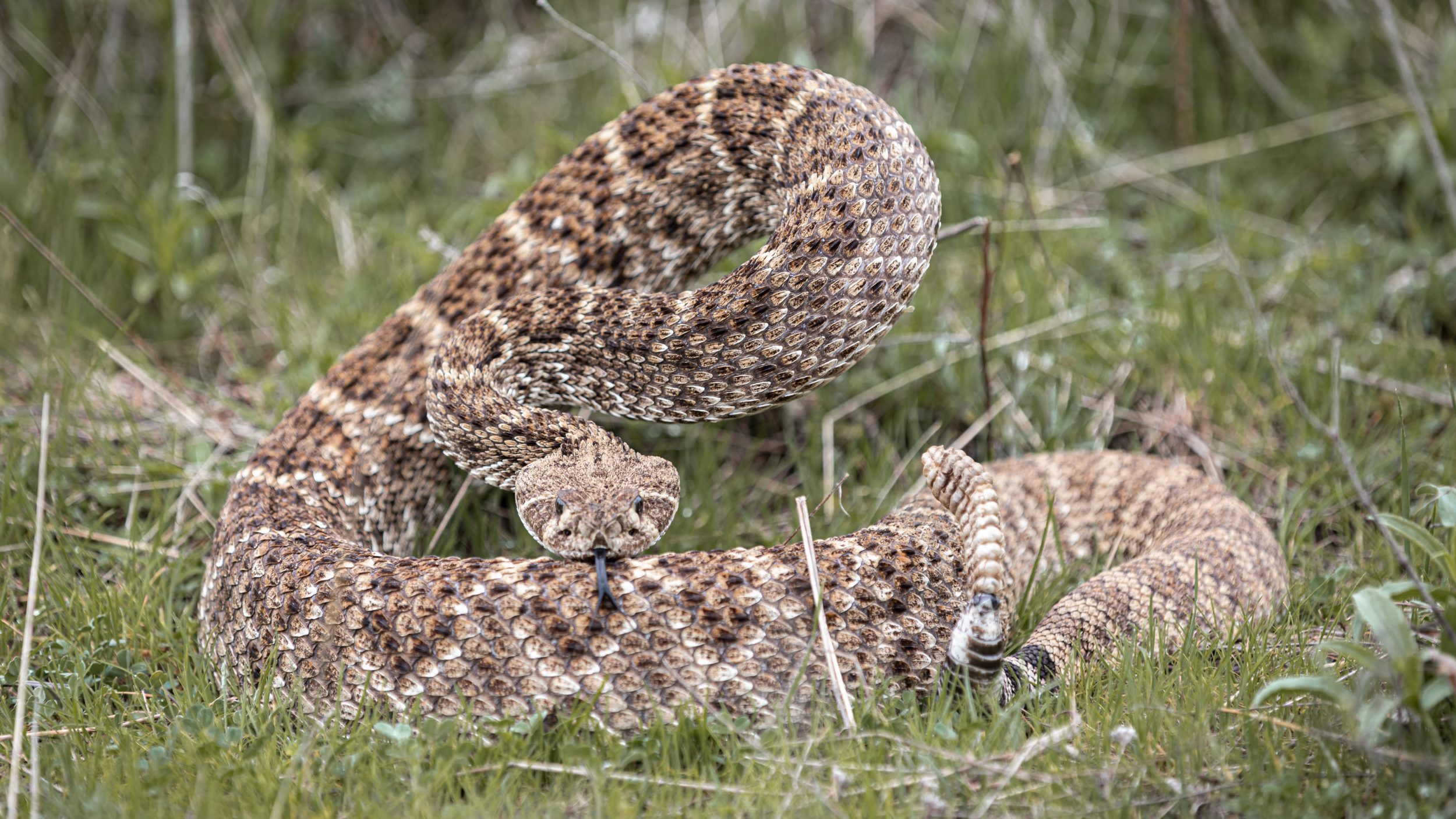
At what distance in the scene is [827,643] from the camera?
12.6 ft

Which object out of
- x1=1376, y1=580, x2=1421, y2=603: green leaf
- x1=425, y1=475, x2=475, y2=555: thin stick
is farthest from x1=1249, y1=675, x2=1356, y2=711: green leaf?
x1=425, y1=475, x2=475, y2=555: thin stick

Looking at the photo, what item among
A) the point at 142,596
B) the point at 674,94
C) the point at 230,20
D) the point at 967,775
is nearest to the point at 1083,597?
the point at 967,775

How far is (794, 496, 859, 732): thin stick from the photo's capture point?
3.75 m

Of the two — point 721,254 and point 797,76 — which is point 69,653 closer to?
point 721,254

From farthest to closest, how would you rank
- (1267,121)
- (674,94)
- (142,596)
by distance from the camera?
(1267,121)
(674,94)
(142,596)

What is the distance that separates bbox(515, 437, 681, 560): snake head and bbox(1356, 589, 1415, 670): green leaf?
2177 mm

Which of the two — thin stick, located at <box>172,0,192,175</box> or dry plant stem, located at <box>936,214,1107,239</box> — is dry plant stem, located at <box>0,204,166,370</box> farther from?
dry plant stem, located at <box>936,214,1107,239</box>

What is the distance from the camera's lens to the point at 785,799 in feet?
11.1

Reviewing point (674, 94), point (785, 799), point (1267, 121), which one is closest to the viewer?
point (785, 799)

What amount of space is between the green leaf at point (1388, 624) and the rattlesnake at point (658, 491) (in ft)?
2.51

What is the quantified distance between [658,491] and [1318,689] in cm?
213

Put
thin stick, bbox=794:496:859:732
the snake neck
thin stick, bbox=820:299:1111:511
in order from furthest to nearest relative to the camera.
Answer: thin stick, bbox=820:299:1111:511 < the snake neck < thin stick, bbox=794:496:859:732

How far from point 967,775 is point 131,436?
4318 millimetres

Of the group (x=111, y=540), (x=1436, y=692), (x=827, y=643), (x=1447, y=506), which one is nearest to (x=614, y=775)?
(x=827, y=643)
